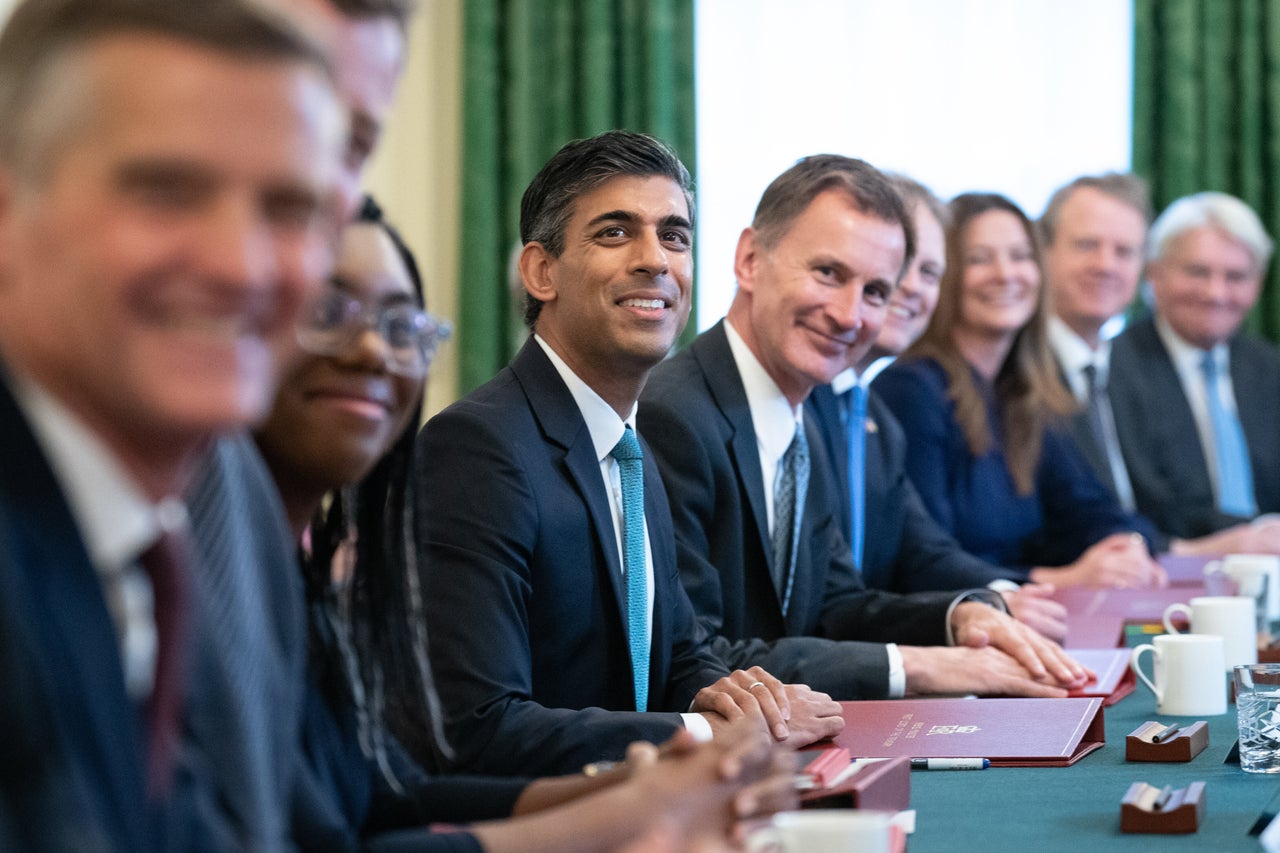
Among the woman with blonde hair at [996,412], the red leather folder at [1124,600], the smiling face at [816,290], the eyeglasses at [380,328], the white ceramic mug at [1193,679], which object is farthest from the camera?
the woman with blonde hair at [996,412]

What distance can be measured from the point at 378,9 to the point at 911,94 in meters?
4.54

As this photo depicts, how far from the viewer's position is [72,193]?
0.71 m

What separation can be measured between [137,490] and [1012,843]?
36.5 inches

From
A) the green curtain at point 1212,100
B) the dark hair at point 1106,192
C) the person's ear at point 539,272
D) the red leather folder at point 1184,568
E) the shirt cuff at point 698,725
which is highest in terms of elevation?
the green curtain at point 1212,100

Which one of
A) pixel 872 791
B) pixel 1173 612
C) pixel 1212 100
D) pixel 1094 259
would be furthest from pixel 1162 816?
pixel 1212 100

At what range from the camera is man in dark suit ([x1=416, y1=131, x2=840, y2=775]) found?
180 centimetres

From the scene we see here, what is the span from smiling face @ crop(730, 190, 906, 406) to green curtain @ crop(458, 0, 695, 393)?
2.65 metres

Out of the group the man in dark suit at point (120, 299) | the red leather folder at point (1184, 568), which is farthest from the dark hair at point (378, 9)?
the red leather folder at point (1184, 568)

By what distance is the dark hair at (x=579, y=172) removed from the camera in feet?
7.29

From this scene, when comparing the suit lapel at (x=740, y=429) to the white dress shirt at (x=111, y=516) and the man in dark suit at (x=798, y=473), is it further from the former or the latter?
the white dress shirt at (x=111, y=516)

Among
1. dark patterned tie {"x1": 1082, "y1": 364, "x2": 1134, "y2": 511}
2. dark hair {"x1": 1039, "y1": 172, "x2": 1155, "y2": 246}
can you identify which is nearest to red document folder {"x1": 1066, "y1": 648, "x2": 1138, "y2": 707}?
dark patterned tie {"x1": 1082, "y1": 364, "x2": 1134, "y2": 511}

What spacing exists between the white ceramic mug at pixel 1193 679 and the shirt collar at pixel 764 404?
0.79 m

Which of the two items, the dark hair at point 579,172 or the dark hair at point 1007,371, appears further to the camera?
the dark hair at point 1007,371

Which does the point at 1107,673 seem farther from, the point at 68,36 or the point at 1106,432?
the point at 1106,432
